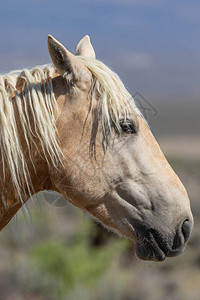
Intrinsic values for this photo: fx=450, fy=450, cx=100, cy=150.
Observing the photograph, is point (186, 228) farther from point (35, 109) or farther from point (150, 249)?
point (35, 109)

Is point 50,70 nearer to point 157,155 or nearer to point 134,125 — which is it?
point 134,125

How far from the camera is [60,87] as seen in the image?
8.30 ft

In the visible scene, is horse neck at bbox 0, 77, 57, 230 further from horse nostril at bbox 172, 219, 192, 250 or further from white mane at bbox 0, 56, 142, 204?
horse nostril at bbox 172, 219, 192, 250

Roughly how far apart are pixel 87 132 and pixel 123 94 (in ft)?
1.03

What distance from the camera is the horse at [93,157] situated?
2443mm

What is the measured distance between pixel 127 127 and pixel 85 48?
2.80 ft

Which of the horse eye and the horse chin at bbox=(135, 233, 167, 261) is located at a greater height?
the horse eye

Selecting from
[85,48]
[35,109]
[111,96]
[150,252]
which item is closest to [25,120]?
[35,109]

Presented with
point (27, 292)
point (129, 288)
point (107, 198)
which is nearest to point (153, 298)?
point (129, 288)

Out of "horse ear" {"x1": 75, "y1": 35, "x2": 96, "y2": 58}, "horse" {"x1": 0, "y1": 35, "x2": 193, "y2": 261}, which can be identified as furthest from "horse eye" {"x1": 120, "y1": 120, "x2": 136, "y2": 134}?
"horse ear" {"x1": 75, "y1": 35, "x2": 96, "y2": 58}

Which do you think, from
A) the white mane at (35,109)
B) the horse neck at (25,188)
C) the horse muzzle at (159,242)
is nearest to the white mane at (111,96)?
the white mane at (35,109)

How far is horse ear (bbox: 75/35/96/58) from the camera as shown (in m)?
3.06

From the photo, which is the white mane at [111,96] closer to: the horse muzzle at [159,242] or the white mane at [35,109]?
the white mane at [35,109]

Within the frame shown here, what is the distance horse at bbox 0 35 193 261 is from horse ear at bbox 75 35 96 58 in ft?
1.74
